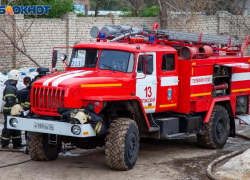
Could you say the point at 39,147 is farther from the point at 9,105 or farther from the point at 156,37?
the point at 156,37

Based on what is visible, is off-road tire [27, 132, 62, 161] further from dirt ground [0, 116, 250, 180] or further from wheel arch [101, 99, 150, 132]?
wheel arch [101, 99, 150, 132]

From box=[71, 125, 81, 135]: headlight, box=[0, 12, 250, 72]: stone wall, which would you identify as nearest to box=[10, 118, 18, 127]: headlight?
box=[71, 125, 81, 135]: headlight

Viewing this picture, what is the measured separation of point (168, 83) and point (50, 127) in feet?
9.54

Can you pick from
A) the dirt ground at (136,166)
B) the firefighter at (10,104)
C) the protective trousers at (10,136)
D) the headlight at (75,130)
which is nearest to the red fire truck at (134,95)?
the headlight at (75,130)

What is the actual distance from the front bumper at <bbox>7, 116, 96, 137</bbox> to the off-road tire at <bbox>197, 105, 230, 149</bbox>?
3.60 metres

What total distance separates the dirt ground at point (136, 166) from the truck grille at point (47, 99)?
1.17 m

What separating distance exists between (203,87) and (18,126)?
4256mm

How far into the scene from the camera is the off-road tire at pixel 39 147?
358 inches

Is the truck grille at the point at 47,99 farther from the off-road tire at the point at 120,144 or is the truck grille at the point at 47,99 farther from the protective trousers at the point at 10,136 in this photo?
the protective trousers at the point at 10,136

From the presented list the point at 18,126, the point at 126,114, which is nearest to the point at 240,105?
the point at 126,114

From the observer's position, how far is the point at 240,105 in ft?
39.7

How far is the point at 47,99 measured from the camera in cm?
836

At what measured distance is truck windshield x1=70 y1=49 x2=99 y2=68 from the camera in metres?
9.46

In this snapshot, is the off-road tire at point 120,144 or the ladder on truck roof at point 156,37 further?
the ladder on truck roof at point 156,37
